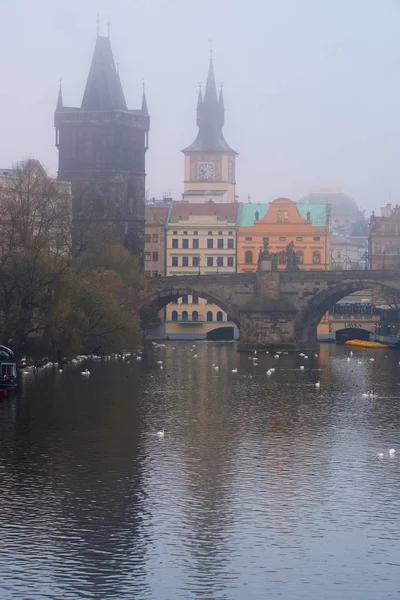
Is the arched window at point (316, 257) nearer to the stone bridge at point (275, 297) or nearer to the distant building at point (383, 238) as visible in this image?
the distant building at point (383, 238)

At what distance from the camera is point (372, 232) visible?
160 meters

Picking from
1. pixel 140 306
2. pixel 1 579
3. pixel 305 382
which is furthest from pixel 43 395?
pixel 140 306

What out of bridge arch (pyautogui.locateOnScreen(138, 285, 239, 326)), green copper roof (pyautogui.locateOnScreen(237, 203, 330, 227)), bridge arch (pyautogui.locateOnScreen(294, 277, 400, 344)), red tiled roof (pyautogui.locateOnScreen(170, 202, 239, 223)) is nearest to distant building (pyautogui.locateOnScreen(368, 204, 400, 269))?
green copper roof (pyautogui.locateOnScreen(237, 203, 330, 227))

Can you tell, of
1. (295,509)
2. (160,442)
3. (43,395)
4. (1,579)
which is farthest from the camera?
(43,395)

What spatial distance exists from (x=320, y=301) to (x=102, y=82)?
1355 inches

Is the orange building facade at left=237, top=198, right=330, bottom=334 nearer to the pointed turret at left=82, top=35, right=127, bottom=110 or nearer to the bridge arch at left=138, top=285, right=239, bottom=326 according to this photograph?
the pointed turret at left=82, top=35, right=127, bottom=110

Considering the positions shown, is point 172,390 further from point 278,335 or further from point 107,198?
point 107,198

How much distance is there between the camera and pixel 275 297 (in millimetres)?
113625

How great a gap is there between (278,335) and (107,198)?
2594 centimetres

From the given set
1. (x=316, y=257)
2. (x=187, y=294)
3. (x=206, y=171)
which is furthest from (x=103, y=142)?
(x=206, y=171)

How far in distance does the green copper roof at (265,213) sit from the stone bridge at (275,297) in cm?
3543

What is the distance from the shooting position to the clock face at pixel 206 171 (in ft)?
653

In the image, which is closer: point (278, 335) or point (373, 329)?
point (278, 335)

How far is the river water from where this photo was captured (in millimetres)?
30266
